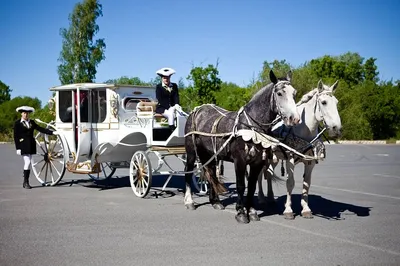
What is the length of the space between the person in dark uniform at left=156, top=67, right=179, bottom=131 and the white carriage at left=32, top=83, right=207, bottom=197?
0.20 metres

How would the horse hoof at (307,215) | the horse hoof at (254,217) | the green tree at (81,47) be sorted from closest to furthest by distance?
the horse hoof at (254,217), the horse hoof at (307,215), the green tree at (81,47)

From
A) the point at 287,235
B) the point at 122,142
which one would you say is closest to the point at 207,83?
the point at 122,142

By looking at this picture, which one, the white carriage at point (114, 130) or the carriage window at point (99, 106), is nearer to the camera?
the white carriage at point (114, 130)

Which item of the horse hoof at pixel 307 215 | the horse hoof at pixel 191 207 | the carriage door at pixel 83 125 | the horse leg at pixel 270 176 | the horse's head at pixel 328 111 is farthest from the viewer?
the carriage door at pixel 83 125

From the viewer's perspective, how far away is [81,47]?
132ft

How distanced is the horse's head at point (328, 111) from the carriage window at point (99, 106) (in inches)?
222

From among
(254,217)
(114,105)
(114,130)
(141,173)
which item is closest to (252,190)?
(254,217)

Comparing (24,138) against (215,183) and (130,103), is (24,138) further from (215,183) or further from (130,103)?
(215,183)

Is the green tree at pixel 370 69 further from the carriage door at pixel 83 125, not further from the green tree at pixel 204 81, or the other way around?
the carriage door at pixel 83 125

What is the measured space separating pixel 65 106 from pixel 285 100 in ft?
23.0

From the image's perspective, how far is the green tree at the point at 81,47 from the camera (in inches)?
1580

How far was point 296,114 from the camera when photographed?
7.22 meters

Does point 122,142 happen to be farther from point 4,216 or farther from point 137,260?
point 137,260

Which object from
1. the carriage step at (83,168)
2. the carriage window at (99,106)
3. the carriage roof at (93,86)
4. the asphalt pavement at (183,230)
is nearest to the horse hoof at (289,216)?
the asphalt pavement at (183,230)
